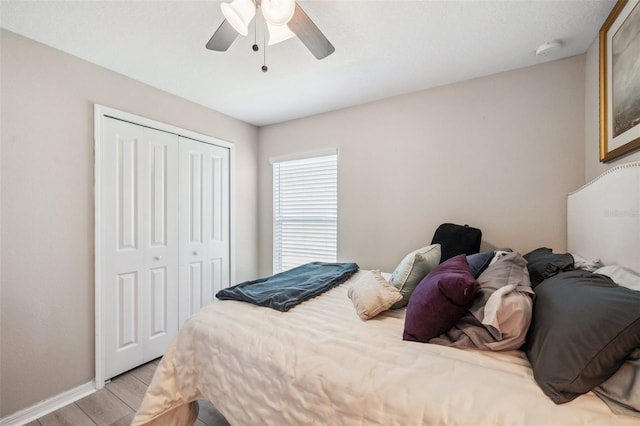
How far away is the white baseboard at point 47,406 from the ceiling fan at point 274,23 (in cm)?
266

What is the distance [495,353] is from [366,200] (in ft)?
6.36

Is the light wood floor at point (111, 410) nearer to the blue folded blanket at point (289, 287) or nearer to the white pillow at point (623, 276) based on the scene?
the blue folded blanket at point (289, 287)

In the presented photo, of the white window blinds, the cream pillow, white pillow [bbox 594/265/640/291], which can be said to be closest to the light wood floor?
the cream pillow

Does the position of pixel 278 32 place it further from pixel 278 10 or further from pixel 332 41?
pixel 332 41

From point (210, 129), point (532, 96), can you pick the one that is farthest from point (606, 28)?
point (210, 129)

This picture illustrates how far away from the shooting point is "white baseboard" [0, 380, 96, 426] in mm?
1701

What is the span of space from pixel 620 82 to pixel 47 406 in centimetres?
416

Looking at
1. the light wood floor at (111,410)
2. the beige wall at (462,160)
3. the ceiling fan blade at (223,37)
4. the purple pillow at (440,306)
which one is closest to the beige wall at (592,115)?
the beige wall at (462,160)

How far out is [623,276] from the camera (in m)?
1.05

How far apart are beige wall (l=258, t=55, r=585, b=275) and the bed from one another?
1.30 feet

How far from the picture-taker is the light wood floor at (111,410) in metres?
1.73

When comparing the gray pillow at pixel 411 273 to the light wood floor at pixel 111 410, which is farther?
the light wood floor at pixel 111 410

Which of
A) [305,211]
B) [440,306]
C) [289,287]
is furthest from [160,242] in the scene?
[440,306]

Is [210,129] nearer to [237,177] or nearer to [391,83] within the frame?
[237,177]
